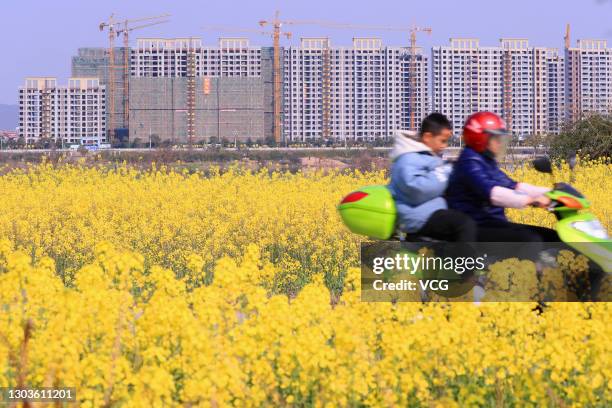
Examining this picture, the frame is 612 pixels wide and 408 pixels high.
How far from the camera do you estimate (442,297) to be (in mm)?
5070

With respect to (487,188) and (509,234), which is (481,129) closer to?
(487,188)

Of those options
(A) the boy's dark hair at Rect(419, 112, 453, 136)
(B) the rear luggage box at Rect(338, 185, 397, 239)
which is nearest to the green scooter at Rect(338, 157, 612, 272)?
(B) the rear luggage box at Rect(338, 185, 397, 239)

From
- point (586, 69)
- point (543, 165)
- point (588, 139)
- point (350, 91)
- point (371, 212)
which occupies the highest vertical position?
point (586, 69)

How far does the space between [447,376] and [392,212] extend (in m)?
1.05

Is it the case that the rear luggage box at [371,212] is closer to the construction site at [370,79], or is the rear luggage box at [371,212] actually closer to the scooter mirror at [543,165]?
the scooter mirror at [543,165]

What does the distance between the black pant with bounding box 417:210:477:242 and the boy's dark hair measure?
43 cm

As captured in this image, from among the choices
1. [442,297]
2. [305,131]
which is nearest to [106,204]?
[442,297]

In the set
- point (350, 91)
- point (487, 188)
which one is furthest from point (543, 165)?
point (350, 91)

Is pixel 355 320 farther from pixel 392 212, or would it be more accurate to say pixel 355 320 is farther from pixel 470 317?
pixel 392 212

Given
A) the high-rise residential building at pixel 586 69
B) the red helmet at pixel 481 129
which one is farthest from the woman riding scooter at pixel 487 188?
the high-rise residential building at pixel 586 69

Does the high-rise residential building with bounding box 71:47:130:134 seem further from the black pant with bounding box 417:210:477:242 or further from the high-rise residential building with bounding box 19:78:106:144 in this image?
the black pant with bounding box 417:210:477:242

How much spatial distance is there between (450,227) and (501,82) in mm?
127764

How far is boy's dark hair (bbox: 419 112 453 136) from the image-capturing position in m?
4.88

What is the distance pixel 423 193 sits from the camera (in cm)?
468
